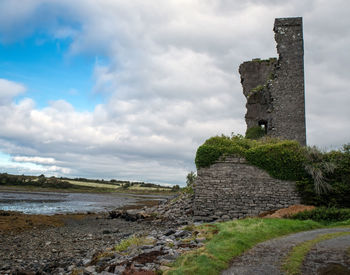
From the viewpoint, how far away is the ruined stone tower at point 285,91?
2445 centimetres

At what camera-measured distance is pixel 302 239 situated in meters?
10.1

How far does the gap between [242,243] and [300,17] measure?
76.3 feet

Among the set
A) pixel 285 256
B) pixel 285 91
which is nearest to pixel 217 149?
pixel 285 91

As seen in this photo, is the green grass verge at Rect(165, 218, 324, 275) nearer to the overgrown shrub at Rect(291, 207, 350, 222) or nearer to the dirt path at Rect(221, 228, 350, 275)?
the dirt path at Rect(221, 228, 350, 275)

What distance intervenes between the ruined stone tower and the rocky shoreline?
11.8m

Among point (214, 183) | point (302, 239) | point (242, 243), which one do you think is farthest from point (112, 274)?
point (214, 183)

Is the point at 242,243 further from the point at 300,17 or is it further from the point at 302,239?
the point at 300,17

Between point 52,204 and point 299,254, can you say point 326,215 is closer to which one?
point 299,254

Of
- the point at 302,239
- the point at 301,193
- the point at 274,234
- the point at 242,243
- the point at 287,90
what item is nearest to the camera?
the point at 242,243

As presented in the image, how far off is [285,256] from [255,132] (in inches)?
770

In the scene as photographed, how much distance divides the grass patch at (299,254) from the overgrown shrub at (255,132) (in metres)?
16.1

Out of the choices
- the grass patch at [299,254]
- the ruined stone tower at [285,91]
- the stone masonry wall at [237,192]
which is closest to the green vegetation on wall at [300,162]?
the stone masonry wall at [237,192]

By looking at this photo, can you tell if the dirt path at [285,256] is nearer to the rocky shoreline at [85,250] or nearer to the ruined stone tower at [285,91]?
the rocky shoreline at [85,250]

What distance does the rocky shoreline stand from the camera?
7.94 m
